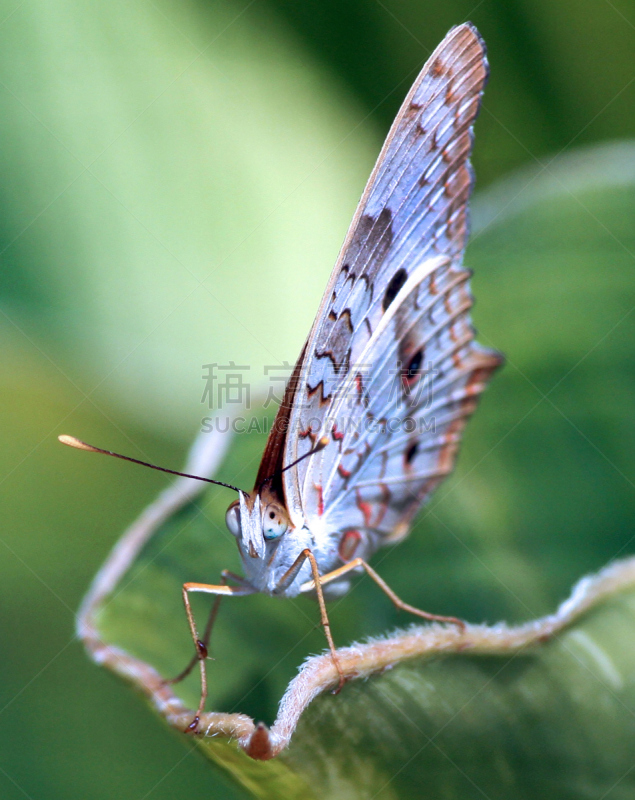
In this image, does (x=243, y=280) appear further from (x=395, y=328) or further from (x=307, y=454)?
(x=307, y=454)

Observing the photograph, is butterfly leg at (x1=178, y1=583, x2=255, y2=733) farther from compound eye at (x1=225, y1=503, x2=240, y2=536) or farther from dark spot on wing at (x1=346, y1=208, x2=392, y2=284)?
dark spot on wing at (x1=346, y1=208, x2=392, y2=284)

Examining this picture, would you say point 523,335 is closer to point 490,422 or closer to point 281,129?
point 490,422

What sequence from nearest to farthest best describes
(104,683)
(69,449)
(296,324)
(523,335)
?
(104,683)
(523,335)
(69,449)
(296,324)

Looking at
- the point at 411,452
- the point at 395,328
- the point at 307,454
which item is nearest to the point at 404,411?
the point at 411,452

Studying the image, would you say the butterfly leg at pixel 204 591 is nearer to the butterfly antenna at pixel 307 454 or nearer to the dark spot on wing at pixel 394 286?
the butterfly antenna at pixel 307 454

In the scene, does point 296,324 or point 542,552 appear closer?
point 542,552

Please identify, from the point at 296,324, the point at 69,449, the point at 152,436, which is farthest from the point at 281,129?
the point at 69,449

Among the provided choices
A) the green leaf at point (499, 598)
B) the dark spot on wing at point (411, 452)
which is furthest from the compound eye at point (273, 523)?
the dark spot on wing at point (411, 452)
